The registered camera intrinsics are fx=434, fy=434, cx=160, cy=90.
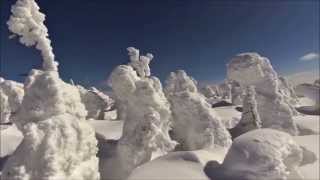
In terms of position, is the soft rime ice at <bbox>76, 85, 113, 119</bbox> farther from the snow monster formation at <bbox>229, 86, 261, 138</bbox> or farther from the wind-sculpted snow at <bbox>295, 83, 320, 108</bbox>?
the wind-sculpted snow at <bbox>295, 83, 320, 108</bbox>

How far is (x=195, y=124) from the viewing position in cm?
1758

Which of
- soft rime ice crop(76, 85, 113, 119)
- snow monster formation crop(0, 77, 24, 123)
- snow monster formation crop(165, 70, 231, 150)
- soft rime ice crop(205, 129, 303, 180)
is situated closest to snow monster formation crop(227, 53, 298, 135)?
snow monster formation crop(165, 70, 231, 150)

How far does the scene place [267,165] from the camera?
1163cm

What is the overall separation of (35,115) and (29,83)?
3.02ft

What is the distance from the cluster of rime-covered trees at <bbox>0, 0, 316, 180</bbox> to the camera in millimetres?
9546

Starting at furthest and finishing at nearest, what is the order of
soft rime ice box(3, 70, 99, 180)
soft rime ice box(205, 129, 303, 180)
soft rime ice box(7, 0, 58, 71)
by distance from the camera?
1. soft rime ice box(7, 0, 58, 71)
2. soft rime ice box(205, 129, 303, 180)
3. soft rime ice box(3, 70, 99, 180)

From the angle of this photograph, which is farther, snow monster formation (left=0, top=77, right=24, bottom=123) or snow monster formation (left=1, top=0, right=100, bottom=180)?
snow monster formation (left=0, top=77, right=24, bottom=123)

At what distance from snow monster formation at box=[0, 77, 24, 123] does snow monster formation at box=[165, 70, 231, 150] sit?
1173 centimetres

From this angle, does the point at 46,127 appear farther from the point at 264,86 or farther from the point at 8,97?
the point at 8,97

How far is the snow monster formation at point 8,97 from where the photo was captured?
2655cm

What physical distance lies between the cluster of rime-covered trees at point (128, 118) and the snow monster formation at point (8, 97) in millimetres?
7457

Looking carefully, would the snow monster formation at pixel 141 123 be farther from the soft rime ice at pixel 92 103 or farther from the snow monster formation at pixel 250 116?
the soft rime ice at pixel 92 103

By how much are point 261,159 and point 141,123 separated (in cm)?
514

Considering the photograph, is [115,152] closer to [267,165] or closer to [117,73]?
[117,73]
